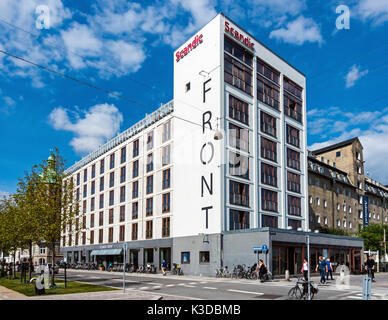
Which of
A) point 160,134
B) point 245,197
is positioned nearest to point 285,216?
point 245,197

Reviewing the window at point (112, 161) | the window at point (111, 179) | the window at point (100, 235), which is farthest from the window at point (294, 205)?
the window at point (100, 235)

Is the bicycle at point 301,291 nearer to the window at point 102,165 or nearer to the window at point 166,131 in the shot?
the window at point 166,131

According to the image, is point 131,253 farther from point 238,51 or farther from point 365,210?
point 365,210

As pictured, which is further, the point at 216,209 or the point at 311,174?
the point at 311,174

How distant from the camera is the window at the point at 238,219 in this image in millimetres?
37344

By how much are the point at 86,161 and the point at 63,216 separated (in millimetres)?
45786

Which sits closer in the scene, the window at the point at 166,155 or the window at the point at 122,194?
the window at the point at 166,155

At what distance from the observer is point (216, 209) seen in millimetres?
36500

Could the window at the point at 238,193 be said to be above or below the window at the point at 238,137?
below

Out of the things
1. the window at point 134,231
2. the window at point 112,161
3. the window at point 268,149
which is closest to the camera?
the window at point 268,149

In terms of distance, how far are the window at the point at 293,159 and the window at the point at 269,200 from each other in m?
5.26

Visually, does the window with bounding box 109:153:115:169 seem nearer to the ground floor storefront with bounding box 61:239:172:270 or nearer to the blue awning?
the ground floor storefront with bounding box 61:239:172:270

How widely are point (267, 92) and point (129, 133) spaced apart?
20.8 meters
